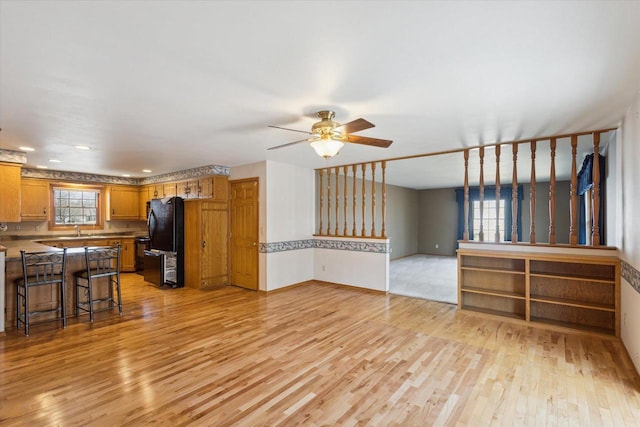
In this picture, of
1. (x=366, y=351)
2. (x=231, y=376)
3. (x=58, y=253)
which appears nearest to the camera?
(x=231, y=376)

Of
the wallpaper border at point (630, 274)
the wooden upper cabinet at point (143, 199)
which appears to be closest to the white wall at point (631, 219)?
the wallpaper border at point (630, 274)

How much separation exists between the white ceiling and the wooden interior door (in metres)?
2.22

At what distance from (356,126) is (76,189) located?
7492mm

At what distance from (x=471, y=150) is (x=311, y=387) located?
3.92m

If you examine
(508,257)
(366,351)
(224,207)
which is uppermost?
(224,207)

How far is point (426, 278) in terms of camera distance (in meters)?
6.86

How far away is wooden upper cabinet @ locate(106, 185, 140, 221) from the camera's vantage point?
7582mm

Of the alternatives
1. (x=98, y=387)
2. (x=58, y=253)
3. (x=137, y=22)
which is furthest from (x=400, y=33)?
(x=58, y=253)

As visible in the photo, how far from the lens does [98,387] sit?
249 cm

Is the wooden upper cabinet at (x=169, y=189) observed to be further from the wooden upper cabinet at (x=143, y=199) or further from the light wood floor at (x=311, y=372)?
the light wood floor at (x=311, y=372)

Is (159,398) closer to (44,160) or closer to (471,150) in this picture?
(471,150)

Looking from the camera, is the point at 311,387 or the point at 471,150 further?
the point at 471,150

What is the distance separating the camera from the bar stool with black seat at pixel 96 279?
13.9ft

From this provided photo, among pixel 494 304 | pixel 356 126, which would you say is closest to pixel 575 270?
pixel 494 304
